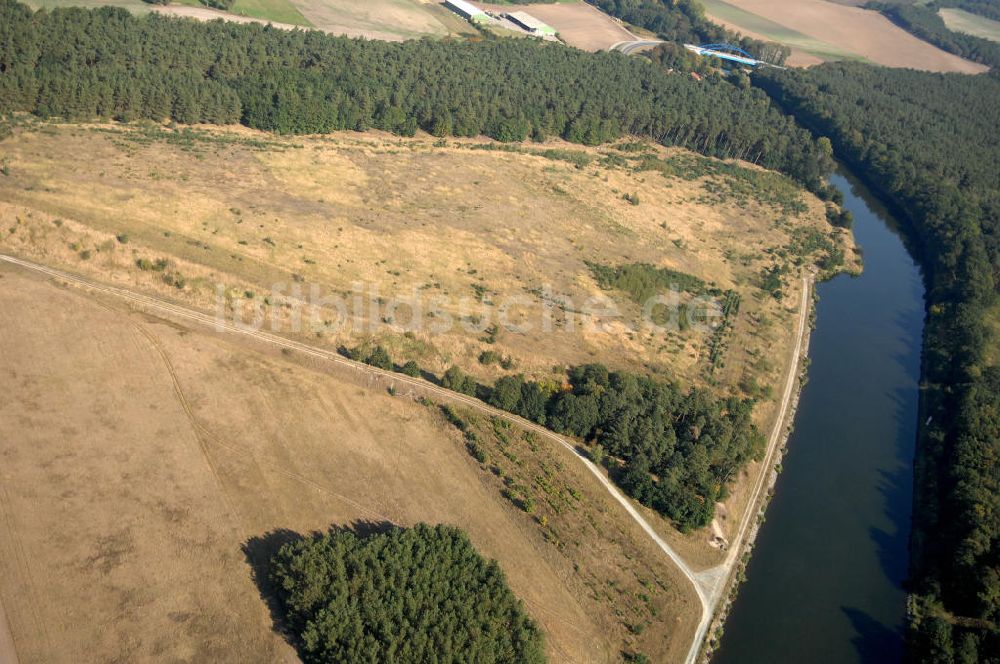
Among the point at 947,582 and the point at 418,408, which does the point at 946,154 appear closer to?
the point at 947,582

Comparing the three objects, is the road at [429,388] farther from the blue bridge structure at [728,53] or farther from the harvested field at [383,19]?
the blue bridge structure at [728,53]

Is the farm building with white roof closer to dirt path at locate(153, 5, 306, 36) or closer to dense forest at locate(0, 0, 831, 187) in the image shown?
dense forest at locate(0, 0, 831, 187)

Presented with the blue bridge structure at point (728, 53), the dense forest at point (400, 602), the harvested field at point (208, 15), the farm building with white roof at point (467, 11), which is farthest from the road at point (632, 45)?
the dense forest at point (400, 602)

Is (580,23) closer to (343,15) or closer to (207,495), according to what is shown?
(343,15)

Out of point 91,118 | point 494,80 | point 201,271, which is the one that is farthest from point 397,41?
point 201,271

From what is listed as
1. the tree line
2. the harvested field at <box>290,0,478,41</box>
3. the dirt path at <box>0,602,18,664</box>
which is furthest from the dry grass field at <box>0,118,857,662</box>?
the harvested field at <box>290,0,478,41</box>
